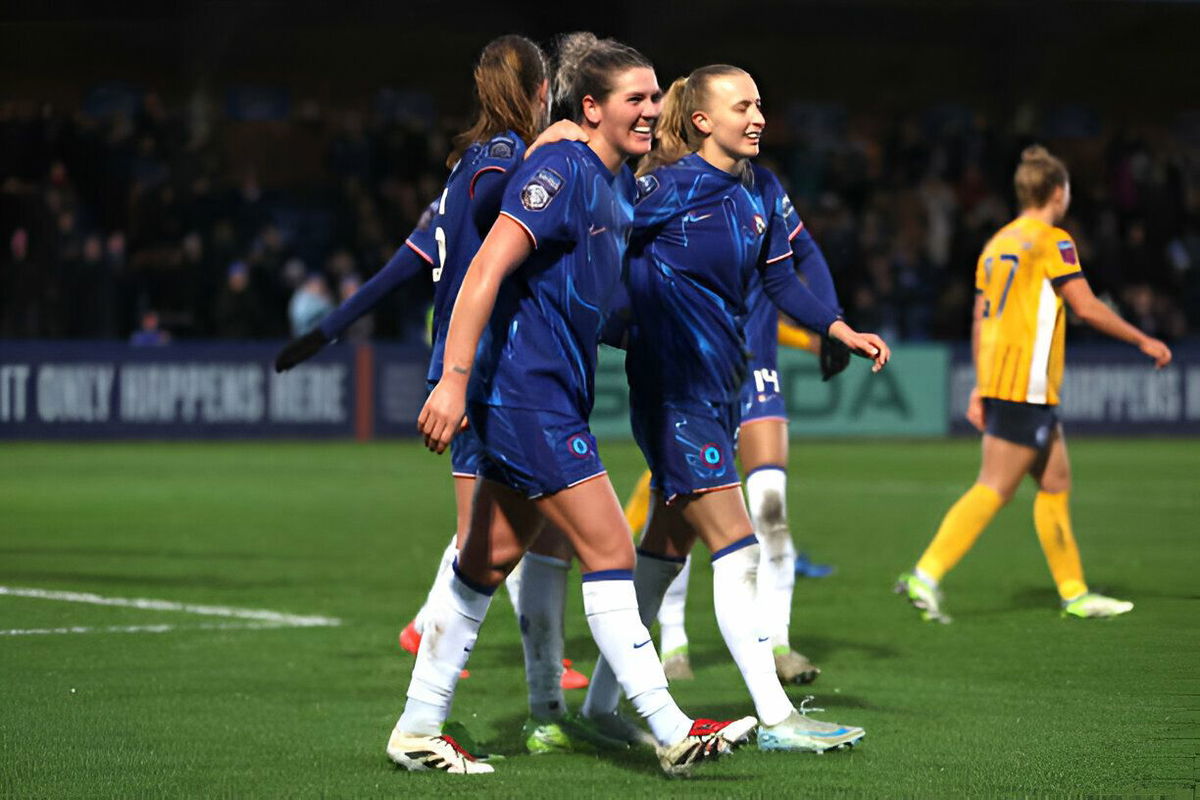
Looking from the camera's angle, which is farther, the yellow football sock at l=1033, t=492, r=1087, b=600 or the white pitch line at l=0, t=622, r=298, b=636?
the yellow football sock at l=1033, t=492, r=1087, b=600

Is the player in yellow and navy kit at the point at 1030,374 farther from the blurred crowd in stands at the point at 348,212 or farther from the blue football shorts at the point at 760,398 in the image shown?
the blurred crowd in stands at the point at 348,212

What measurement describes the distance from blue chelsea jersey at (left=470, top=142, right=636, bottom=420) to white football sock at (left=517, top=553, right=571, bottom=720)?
98cm

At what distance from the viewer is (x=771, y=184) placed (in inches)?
278

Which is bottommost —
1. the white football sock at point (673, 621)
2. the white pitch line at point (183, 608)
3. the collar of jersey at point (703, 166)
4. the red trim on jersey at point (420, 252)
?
the white pitch line at point (183, 608)

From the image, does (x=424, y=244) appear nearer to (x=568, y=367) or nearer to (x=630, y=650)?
(x=568, y=367)

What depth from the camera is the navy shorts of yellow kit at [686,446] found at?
6336 mm

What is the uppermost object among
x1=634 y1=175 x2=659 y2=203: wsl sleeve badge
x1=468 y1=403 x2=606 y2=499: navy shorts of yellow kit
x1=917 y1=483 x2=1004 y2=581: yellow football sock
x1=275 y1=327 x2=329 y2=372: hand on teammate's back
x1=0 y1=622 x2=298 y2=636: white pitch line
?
x1=634 y1=175 x2=659 y2=203: wsl sleeve badge

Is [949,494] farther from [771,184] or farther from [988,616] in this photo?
[771,184]

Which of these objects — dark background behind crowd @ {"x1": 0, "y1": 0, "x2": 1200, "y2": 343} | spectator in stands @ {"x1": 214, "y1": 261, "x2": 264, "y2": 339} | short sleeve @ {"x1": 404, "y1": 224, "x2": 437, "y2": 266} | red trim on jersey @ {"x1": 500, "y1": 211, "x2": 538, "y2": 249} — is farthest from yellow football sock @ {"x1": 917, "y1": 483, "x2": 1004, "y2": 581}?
spectator in stands @ {"x1": 214, "y1": 261, "x2": 264, "y2": 339}

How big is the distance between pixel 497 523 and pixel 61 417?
57.5 ft

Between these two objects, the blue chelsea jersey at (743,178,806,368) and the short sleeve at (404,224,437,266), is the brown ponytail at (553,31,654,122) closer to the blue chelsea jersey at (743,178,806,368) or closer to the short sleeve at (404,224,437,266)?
the short sleeve at (404,224,437,266)

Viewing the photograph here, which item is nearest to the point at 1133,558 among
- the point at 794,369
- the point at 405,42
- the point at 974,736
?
the point at 974,736

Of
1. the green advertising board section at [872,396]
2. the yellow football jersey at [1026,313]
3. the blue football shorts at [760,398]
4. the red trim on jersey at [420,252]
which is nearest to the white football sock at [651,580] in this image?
the red trim on jersey at [420,252]

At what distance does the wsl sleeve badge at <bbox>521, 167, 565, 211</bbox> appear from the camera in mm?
5676
